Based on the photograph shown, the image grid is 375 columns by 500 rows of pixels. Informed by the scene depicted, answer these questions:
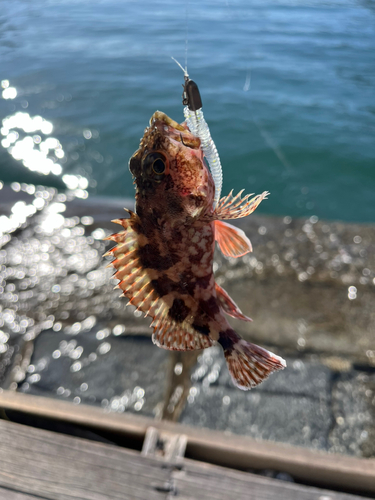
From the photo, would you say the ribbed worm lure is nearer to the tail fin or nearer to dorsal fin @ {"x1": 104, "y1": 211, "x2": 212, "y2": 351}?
dorsal fin @ {"x1": 104, "y1": 211, "x2": 212, "y2": 351}

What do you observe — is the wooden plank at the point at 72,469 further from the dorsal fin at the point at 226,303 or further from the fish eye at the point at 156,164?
the fish eye at the point at 156,164

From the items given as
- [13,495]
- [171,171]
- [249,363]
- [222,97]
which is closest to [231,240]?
[171,171]

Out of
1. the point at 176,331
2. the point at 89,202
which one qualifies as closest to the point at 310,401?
the point at 176,331

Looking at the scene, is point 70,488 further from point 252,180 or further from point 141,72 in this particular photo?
point 141,72

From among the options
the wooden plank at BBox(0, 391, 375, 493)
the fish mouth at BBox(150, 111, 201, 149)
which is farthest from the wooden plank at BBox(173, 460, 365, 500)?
the fish mouth at BBox(150, 111, 201, 149)

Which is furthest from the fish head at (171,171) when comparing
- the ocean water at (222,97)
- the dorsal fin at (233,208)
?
the ocean water at (222,97)

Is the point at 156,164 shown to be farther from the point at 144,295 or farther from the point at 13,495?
the point at 13,495

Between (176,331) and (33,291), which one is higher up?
(176,331)
